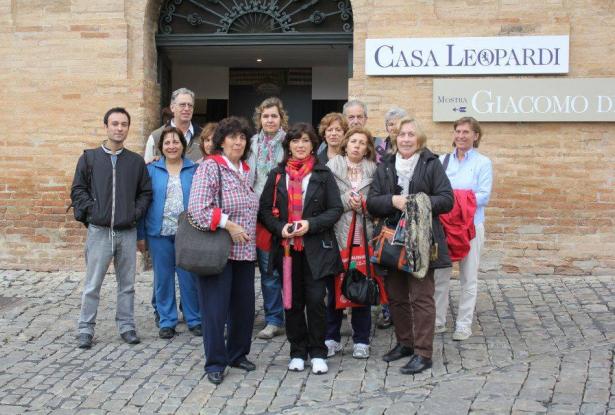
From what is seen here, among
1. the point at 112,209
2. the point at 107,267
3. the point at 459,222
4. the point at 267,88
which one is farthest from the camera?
the point at 267,88

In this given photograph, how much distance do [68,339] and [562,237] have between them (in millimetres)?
5557

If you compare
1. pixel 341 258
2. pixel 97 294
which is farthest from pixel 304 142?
pixel 97 294

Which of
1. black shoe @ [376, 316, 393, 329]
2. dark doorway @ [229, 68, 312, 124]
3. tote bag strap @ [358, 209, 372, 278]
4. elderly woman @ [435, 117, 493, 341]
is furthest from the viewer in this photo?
dark doorway @ [229, 68, 312, 124]

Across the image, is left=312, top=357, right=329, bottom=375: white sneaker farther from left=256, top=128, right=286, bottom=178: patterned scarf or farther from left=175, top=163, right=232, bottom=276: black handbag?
left=256, top=128, right=286, bottom=178: patterned scarf

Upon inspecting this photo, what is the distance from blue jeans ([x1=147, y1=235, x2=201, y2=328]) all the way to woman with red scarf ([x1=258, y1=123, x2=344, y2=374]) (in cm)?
132

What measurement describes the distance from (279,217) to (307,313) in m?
0.74

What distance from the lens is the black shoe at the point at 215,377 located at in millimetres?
5660

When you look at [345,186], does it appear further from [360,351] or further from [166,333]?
[166,333]

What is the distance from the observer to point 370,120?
9.37 meters

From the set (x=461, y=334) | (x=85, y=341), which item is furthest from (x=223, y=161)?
(x=461, y=334)

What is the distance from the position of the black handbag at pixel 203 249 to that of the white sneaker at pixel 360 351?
1359 millimetres

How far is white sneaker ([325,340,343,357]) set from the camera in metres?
6.29

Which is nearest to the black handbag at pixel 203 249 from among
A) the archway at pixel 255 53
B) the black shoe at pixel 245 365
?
the black shoe at pixel 245 365

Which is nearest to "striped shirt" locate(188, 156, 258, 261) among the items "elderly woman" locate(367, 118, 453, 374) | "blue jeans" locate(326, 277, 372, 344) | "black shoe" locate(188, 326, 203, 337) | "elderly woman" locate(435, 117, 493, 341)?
"blue jeans" locate(326, 277, 372, 344)
